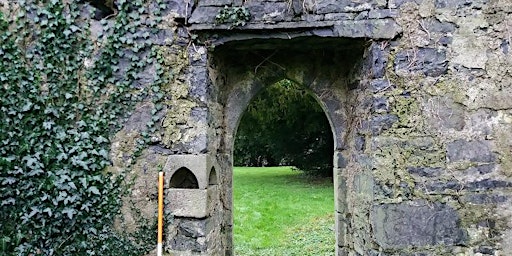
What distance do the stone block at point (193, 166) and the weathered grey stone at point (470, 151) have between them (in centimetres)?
188

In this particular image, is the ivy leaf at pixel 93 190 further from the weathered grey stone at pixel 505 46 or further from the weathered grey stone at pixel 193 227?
the weathered grey stone at pixel 505 46

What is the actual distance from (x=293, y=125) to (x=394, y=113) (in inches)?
317

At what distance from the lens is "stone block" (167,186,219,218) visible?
362 centimetres

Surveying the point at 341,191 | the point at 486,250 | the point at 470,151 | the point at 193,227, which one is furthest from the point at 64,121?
the point at 486,250

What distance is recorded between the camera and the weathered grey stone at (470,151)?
133 inches

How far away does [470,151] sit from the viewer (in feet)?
11.1

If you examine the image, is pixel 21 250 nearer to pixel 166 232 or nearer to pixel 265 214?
pixel 166 232

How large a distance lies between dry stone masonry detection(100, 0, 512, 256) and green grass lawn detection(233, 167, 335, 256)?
2355 mm

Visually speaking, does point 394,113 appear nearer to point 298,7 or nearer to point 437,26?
point 437,26

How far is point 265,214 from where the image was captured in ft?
25.4

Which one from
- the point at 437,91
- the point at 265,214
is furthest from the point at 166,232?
the point at 265,214

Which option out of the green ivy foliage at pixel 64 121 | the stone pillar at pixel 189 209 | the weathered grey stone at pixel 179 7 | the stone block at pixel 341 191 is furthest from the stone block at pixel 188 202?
the weathered grey stone at pixel 179 7

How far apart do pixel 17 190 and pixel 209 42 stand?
1.94 meters

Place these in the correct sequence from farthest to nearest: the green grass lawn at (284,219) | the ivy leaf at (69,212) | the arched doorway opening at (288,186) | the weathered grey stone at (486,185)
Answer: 1. the arched doorway opening at (288,186)
2. the green grass lawn at (284,219)
3. the ivy leaf at (69,212)
4. the weathered grey stone at (486,185)
